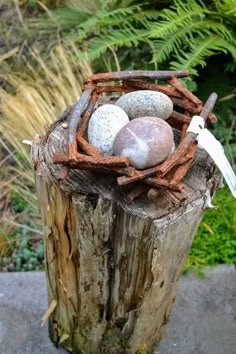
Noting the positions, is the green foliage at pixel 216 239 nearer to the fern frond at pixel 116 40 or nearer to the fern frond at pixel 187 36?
the fern frond at pixel 187 36

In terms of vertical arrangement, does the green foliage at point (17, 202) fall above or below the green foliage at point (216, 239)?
above

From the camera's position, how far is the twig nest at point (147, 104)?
164 centimetres

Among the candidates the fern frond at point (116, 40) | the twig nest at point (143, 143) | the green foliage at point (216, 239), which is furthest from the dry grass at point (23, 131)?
the twig nest at point (143, 143)

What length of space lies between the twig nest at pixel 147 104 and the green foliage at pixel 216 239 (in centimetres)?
105

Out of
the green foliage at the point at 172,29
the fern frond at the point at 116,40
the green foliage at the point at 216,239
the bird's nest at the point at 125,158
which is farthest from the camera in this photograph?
the fern frond at the point at 116,40

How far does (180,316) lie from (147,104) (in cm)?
108

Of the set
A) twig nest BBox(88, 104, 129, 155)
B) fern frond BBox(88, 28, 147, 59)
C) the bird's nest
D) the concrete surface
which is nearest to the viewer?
the bird's nest

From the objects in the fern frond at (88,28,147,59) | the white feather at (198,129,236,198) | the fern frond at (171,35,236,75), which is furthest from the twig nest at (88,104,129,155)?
the fern frond at (88,28,147,59)

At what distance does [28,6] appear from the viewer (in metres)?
4.25

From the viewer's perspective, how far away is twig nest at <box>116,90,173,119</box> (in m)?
1.64

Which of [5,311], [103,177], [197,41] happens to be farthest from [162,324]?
[197,41]

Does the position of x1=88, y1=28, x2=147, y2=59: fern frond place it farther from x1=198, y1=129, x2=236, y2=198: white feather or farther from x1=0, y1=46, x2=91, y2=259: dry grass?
x1=198, y1=129, x2=236, y2=198: white feather

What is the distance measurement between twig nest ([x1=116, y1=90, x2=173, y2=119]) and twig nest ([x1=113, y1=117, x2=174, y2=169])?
12 cm

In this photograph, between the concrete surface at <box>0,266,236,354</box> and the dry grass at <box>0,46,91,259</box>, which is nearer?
the concrete surface at <box>0,266,236,354</box>
